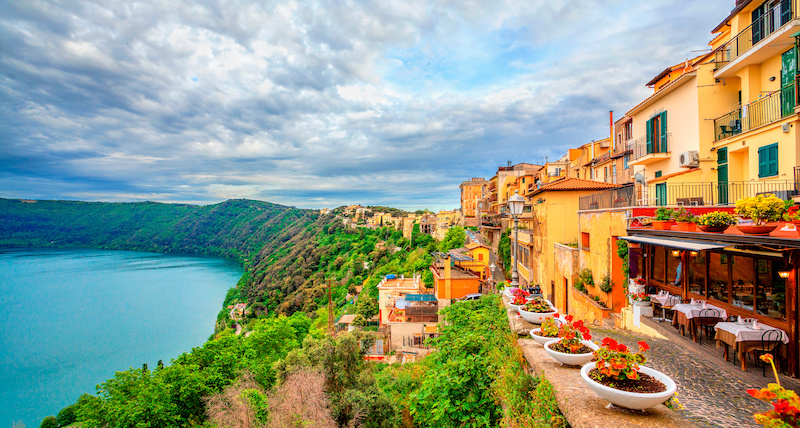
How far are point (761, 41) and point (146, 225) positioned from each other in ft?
705

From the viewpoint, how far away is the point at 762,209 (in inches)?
177

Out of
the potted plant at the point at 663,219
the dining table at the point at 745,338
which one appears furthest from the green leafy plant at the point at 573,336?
the potted plant at the point at 663,219

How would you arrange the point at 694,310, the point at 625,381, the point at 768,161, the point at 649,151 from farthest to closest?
the point at 649,151, the point at 768,161, the point at 694,310, the point at 625,381

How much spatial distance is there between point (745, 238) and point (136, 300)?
94327 millimetres

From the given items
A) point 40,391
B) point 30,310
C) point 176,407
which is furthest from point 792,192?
point 30,310

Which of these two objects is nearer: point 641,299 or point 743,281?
point 743,281

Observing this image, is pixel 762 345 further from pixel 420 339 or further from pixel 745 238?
pixel 420 339

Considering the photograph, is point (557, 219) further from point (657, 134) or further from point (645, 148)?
point (657, 134)

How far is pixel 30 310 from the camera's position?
72.0 metres

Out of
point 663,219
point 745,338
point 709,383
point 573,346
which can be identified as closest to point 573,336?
→ point 573,346

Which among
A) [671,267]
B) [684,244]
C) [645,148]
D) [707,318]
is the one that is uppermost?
[645,148]

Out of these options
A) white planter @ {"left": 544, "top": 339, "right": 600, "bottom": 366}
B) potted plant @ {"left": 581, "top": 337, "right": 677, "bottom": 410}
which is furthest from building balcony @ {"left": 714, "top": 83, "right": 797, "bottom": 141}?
potted plant @ {"left": 581, "top": 337, "right": 677, "bottom": 410}

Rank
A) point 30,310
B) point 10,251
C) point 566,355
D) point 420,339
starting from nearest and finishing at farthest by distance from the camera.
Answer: point 566,355, point 420,339, point 30,310, point 10,251

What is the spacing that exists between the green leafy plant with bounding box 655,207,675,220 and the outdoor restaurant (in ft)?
1.04
